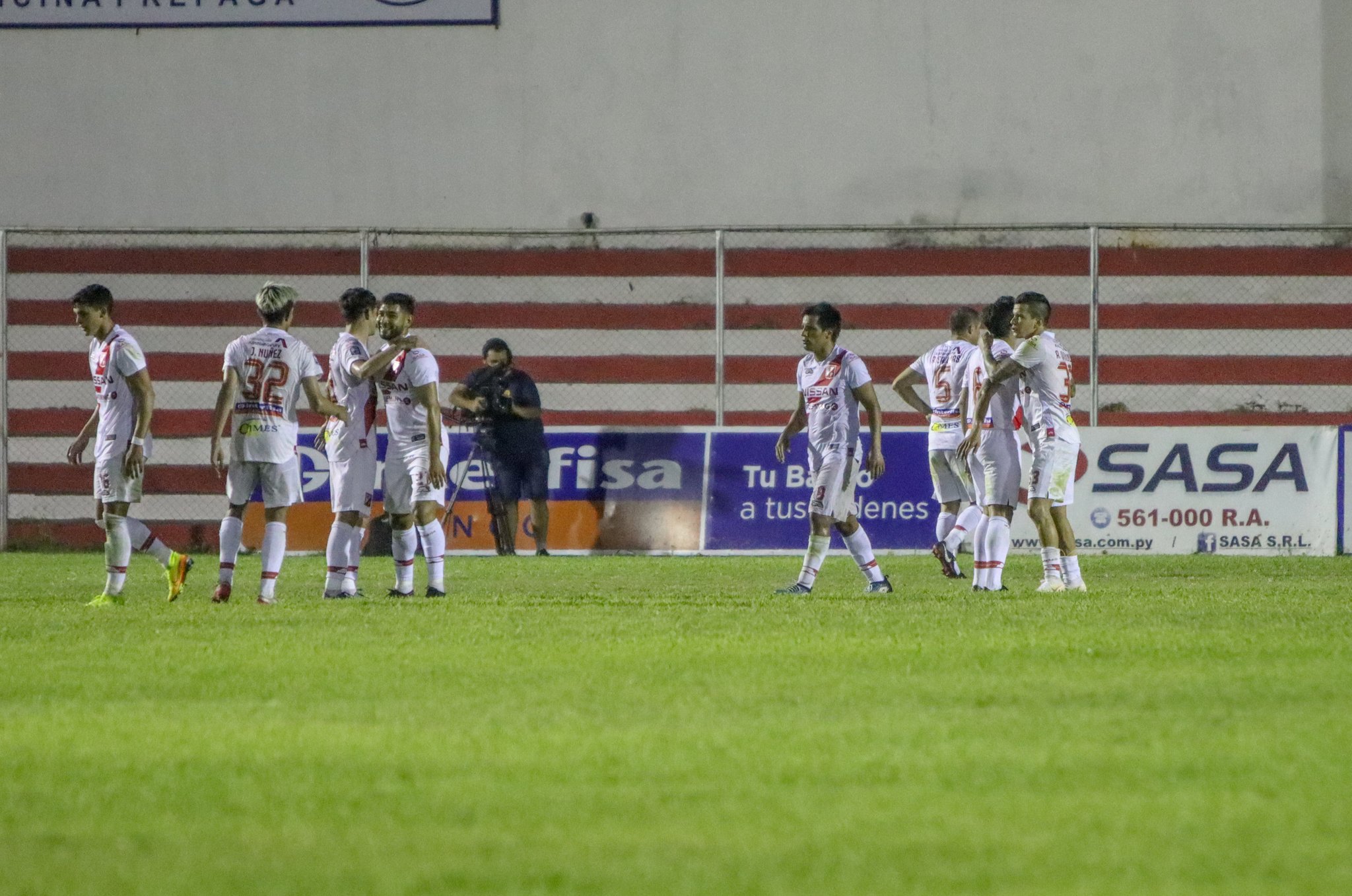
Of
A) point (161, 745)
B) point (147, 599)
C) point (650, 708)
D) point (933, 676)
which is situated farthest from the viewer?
point (147, 599)

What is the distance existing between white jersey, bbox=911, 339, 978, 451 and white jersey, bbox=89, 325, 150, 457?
5.57 m

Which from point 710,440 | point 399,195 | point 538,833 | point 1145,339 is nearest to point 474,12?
point 399,195

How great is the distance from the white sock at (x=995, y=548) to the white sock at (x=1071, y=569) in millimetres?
368

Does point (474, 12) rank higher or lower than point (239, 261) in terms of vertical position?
higher

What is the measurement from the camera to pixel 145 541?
11.6 m

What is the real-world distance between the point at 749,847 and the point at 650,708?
217cm

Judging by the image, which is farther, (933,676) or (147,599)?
(147,599)

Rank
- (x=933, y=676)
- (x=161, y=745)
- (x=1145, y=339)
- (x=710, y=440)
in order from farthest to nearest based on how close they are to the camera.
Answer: (x=1145, y=339) < (x=710, y=440) < (x=933, y=676) < (x=161, y=745)

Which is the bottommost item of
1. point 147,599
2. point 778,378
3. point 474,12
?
point 147,599

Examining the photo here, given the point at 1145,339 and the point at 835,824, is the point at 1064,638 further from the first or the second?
the point at 1145,339

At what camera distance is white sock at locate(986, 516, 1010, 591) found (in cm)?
1202

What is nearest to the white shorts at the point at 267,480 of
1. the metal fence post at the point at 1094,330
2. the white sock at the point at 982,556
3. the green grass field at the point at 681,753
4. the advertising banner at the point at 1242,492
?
the green grass field at the point at 681,753

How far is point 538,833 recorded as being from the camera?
4.28 metres

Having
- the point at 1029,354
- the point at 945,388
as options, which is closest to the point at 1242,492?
the point at 945,388
